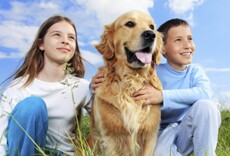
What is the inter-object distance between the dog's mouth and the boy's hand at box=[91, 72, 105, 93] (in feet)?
0.99

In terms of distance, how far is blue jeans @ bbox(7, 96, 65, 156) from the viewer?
3.18 metres

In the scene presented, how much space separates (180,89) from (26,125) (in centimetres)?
144

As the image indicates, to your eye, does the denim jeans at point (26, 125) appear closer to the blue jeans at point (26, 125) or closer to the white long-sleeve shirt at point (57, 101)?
the blue jeans at point (26, 125)

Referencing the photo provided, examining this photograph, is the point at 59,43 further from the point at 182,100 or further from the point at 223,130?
the point at 223,130

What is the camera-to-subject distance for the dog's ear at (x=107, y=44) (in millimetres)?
3572

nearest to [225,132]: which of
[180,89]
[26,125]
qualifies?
[180,89]

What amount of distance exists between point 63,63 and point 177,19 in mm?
1341

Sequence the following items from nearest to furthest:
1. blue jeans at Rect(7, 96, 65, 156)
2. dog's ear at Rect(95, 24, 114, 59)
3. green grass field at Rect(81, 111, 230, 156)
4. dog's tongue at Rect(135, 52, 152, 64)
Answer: blue jeans at Rect(7, 96, 65, 156) → dog's tongue at Rect(135, 52, 152, 64) → dog's ear at Rect(95, 24, 114, 59) → green grass field at Rect(81, 111, 230, 156)

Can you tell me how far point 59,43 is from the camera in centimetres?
377

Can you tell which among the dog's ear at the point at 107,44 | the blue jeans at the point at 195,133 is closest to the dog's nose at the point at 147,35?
the dog's ear at the point at 107,44

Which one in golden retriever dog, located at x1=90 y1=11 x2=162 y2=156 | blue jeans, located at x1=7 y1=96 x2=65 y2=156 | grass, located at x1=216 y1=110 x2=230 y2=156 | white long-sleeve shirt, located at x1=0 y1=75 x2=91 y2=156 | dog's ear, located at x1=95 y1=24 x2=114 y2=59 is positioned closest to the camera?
blue jeans, located at x1=7 y1=96 x2=65 y2=156

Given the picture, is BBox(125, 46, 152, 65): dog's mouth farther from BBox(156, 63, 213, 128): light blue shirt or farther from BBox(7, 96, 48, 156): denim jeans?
BBox(7, 96, 48, 156): denim jeans

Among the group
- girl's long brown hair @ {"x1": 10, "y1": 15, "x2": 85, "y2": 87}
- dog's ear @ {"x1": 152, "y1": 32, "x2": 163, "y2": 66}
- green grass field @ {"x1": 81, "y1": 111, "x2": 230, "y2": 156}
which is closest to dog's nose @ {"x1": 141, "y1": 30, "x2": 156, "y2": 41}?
dog's ear @ {"x1": 152, "y1": 32, "x2": 163, "y2": 66}

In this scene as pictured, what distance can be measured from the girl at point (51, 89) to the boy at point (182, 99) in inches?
14.8
